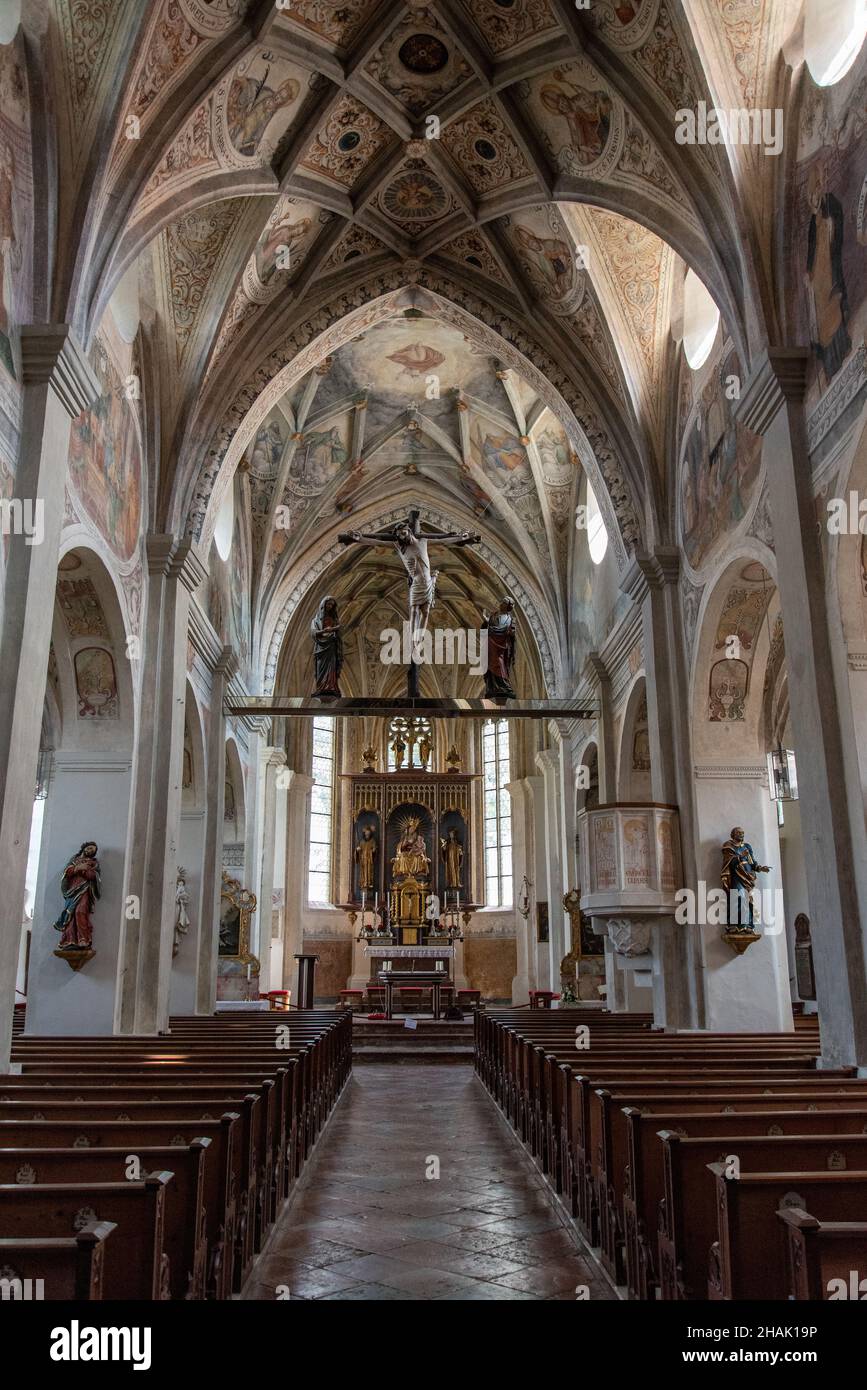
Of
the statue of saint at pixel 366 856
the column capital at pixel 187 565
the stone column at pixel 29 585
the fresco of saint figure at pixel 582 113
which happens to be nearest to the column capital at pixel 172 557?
the column capital at pixel 187 565

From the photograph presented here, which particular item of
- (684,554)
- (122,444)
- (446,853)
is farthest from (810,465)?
(446,853)

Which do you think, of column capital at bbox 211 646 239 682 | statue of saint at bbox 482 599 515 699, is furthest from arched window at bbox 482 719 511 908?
column capital at bbox 211 646 239 682

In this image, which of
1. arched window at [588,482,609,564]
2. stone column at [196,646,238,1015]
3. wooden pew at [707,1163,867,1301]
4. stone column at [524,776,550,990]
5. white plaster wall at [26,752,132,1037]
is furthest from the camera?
stone column at [524,776,550,990]

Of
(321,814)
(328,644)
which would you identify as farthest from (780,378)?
(321,814)

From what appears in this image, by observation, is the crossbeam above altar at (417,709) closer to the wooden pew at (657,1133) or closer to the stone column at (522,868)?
the stone column at (522,868)

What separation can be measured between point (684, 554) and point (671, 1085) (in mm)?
8889

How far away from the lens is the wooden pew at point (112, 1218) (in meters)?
3.51

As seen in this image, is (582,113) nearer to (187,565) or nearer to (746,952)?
(187,565)

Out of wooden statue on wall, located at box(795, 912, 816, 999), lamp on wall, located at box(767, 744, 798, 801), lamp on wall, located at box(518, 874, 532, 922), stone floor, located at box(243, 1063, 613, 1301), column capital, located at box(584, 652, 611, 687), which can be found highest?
column capital, located at box(584, 652, 611, 687)

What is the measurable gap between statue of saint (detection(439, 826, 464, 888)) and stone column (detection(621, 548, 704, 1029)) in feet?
57.5

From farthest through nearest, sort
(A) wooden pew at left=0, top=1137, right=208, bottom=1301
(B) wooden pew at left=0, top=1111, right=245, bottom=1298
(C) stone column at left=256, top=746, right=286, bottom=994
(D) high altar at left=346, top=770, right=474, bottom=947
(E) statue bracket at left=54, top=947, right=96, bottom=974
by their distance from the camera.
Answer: (D) high altar at left=346, top=770, right=474, bottom=947 → (C) stone column at left=256, top=746, right=286, bottom=994 → (E) statue bracket at left=54, top=947, right=96, bottom=974 → (B) wooden pew at left=0, top=1111, right=245, bottom=1298 → (A) wooden pew at left=0, top=1137, right=208, bottom=1301

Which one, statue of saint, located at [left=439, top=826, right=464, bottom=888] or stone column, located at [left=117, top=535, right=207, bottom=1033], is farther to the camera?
statue of saint, located at [left=439, top=826, right=464, bottom=888]

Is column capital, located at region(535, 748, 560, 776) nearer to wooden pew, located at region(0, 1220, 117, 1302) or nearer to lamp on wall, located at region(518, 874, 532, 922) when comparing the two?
lamp on wall, located at region(518, 874, 532, 922)

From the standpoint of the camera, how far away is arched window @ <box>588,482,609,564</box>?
61.0 ft
